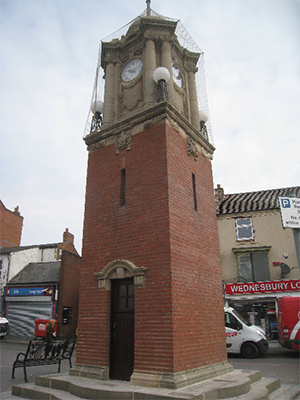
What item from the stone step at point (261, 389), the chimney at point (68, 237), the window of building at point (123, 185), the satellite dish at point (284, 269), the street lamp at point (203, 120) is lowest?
the stone step at point (261, 389)

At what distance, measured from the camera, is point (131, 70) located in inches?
421

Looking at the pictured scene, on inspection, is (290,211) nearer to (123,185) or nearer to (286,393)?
(286,393)

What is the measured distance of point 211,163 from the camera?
35.5 feet

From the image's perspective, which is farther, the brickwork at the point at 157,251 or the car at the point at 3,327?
the car at the point at 3,327

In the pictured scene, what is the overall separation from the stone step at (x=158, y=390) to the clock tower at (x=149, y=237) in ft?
1.11

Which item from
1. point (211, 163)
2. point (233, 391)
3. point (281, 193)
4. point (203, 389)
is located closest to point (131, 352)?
point (203, 389)

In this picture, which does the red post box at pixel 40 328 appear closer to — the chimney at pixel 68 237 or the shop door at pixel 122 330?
the chimney at pixel 68 237

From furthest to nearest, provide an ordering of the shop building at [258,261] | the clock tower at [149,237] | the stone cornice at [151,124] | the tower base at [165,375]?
the shop building at [258,261] → the stone cornice at [151,124] → the clock tower at [149,237] → the tower base at [165,375]

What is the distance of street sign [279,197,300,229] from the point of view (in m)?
5.06

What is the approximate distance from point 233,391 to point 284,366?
615 cm

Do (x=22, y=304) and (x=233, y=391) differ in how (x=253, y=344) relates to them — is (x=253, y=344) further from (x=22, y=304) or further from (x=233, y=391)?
(x=22, y=304)

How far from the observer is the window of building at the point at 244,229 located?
22.0 meters

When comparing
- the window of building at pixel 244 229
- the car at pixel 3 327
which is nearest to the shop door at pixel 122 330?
the window of building at pixel 244 229

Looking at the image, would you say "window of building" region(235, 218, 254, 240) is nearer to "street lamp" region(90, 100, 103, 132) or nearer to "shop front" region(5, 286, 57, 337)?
"shop front" region(5, 286, 57, 337)
